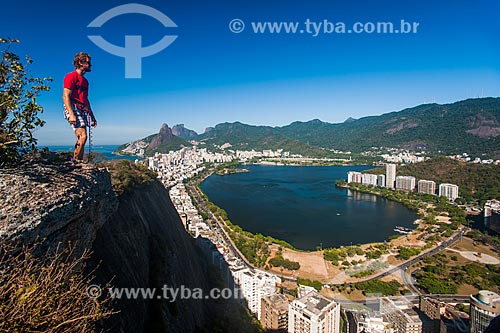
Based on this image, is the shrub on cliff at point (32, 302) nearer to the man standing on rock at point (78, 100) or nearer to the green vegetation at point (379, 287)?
the man standing on rock at point (78, 100)

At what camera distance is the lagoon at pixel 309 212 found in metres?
9.64

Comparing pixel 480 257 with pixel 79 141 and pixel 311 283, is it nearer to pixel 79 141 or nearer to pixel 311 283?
pixel 311 283

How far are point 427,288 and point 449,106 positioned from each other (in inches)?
2256

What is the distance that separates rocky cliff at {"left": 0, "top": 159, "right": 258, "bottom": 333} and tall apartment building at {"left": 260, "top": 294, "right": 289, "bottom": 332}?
1542 mm

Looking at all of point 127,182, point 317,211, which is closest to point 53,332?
point 127,182

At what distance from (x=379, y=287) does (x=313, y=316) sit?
2.90 m

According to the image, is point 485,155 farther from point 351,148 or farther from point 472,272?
point 472,272

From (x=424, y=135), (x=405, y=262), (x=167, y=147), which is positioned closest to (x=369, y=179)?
(x=405, y=262)

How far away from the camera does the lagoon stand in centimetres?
964

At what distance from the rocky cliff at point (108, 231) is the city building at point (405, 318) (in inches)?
119

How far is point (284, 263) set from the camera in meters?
7.10

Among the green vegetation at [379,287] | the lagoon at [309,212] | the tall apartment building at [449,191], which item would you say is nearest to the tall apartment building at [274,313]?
the green vegetation at [379,287]

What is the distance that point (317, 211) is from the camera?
12.6 metres

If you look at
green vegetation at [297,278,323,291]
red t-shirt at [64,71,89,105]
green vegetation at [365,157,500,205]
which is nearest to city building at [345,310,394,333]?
green vegetation at [297,278,323,291]
